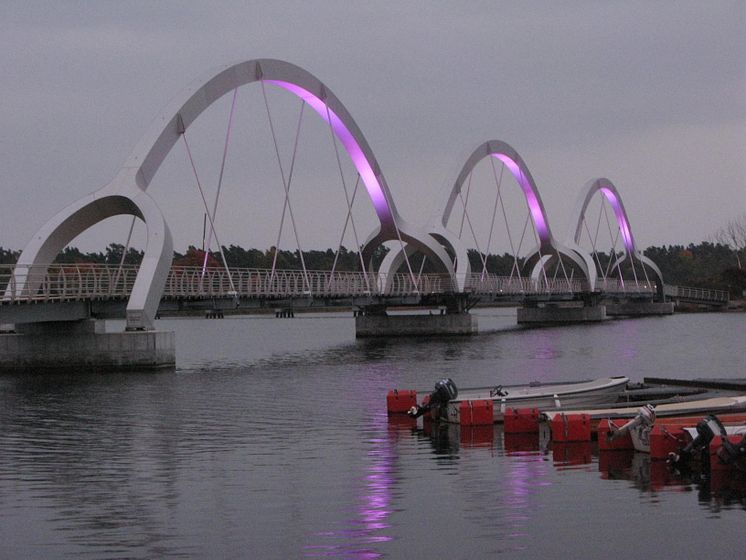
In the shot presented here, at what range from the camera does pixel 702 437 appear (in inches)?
944

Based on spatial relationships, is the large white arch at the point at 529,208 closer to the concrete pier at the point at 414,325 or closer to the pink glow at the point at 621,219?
the concrete pier at the point at 414,325

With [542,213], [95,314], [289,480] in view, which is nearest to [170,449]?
[289,480]

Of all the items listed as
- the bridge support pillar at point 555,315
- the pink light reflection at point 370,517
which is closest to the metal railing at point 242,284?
the bridge support pillar at point 555,315

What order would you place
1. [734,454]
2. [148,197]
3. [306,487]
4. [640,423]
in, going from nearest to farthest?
1. [306,487]
2. [734,454]
3. [640,423]
4. [148,197]

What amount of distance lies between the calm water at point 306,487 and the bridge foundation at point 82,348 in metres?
6.57

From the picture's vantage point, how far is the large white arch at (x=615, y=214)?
146625mm

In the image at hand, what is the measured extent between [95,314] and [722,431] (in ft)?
118

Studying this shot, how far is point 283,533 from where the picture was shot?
18.6 m

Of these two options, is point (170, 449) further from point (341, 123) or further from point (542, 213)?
point (542, 213)

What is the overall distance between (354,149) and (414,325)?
57.2 feet

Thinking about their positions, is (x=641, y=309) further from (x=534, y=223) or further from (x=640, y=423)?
(x=640, y=423)

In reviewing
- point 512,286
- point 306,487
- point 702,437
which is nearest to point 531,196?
point 512,286

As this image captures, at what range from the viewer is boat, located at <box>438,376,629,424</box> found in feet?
108

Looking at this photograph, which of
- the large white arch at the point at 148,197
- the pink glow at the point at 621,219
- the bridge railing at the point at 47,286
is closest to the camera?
the bridge railing at the point at 47,286
